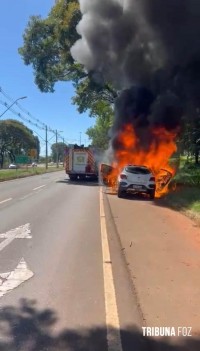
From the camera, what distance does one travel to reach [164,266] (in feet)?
20.4

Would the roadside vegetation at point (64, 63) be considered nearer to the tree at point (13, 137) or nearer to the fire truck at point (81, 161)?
the fire truck at point (81, 161)

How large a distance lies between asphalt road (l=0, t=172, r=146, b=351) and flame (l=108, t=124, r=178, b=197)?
1136 cm

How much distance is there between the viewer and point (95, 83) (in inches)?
1104

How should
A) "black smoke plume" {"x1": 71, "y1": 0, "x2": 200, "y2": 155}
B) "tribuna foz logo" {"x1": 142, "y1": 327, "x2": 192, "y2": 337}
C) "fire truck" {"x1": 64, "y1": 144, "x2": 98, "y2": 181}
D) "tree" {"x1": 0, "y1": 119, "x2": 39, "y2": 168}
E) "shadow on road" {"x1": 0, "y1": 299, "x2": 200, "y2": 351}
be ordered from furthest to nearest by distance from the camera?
"tree" {"x1": 0, "y1": 119, "x2": 39, "y2": 168}, "fire truck" {"x1": 64, "y1": 144, "x2": 98, "y2": 181}, "black smoke plume" {"x1": 71, "y1": 0, "x2": 200, "y2": 155}, "tribuna foz logo" {"x1": 142, "y1": 327, "x2": 192, "y2": 337}, "shadow on road" {"x1": 0, "y1": 299, "x2": 200, "y2": 351}

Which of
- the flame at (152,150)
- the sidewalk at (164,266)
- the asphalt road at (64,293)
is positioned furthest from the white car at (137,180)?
the asphalt road at (64,293)

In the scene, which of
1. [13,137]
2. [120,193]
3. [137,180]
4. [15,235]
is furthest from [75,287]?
[13,137]

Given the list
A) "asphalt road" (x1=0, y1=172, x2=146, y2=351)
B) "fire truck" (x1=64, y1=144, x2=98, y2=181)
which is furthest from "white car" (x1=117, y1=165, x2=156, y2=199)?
"fire truck" (x1=64, y1=144, x2=98, y2=181)

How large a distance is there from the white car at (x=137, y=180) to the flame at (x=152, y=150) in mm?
1793

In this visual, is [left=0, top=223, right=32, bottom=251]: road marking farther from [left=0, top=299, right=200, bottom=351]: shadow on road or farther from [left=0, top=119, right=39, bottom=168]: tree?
[left=0, top=119, right=39, bottom=168]: tree

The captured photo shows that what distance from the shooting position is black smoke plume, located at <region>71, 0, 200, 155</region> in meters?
16.7

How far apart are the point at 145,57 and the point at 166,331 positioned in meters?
16.9

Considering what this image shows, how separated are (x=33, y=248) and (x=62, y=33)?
19.5m

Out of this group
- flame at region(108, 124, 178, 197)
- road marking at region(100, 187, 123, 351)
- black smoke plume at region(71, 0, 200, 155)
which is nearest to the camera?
road marking at region(100, 187, 123, 351)

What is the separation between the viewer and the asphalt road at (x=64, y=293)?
11.9 ft
